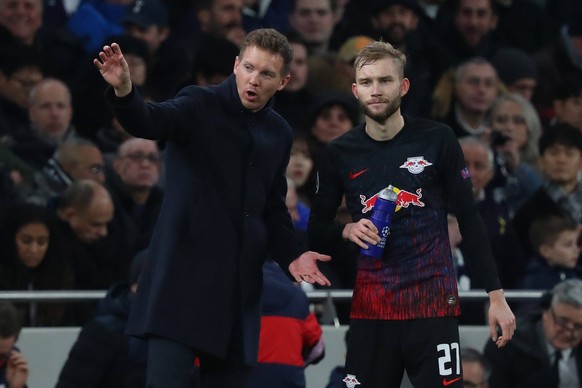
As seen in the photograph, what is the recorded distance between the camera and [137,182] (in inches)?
440

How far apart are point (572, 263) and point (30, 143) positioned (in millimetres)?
3825

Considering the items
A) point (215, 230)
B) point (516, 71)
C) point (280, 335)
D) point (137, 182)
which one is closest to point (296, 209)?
point (137, 182)

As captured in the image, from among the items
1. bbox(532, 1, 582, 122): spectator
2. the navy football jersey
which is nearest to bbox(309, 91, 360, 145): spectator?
bbox(532, 1, 582, 122): spectator

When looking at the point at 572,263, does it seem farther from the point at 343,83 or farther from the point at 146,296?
the point at 146,296

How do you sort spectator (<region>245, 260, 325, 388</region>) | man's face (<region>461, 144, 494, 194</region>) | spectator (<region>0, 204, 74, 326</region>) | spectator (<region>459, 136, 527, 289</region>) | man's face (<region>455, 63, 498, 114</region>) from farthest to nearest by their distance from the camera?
man's face (<region>455, 63, 498, 114</region>) < man's face (<region>461, 144, 494, 194</region>) < spectator (<region>459, 136, 527, 289</region>) < spectator (<region>0, 204, 74, 326</region>) < spectator (<region>245, 260, 325, 388</region>)

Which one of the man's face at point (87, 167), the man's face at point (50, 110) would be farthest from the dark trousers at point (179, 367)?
the man's face at point (50, 110)

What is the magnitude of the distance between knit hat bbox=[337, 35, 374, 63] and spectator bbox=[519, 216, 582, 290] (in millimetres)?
2315

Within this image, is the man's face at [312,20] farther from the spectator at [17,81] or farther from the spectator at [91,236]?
the spectator at [91,236]

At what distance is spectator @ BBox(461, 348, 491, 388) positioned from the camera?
31.9ft

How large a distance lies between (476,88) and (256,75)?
6386 millimetres

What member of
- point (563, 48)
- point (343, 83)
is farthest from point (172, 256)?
point (563, 48)

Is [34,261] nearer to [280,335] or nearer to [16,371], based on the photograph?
[16,371]

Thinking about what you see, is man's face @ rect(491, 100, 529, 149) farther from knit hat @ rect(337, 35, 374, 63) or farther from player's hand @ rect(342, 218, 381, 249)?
player's hand @ rect(342, 218, 381, 249)

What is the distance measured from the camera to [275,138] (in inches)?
279
